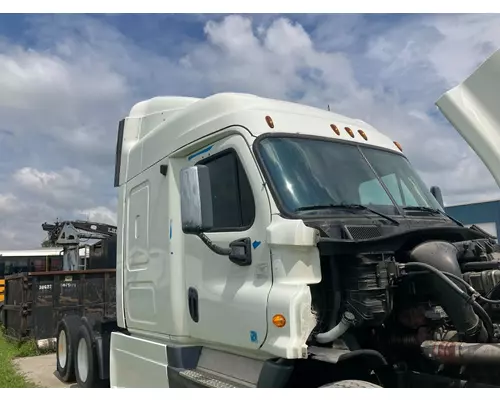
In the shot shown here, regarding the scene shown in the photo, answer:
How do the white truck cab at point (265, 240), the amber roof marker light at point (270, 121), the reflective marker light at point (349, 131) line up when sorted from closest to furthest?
the white truck cab at point (265, 240), the amber roof marker light at point (270, 121), the reflective marker light at point (349, 131)

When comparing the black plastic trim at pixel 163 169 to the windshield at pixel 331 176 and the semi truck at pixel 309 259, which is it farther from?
the windshield at pixel 331 176

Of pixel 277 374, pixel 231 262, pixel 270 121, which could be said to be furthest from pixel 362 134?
pixel 277 374

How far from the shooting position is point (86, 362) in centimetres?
671

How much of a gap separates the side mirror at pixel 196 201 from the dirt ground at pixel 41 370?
4974 mm

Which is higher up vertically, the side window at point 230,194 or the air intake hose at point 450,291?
the side window at point 230,194

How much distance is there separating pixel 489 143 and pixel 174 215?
278cm

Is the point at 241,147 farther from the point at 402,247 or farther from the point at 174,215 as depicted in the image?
the point at 402,247

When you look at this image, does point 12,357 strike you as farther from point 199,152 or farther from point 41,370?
point 199,152

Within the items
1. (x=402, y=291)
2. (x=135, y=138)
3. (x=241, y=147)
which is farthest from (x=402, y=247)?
(x=135, y=138)

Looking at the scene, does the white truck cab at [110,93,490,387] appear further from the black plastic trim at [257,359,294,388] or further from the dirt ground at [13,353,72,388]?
the dirt ground at [13,353,72,388]

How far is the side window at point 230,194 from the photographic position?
3.94 metres

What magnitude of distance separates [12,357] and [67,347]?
3114 millimetres

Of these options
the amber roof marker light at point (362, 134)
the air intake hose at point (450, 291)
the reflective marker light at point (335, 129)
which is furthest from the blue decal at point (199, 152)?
the air intake hose at point (450, 291)

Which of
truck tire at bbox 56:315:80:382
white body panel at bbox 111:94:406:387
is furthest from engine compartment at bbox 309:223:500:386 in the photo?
truck tire at bbox 56:315:80:382
